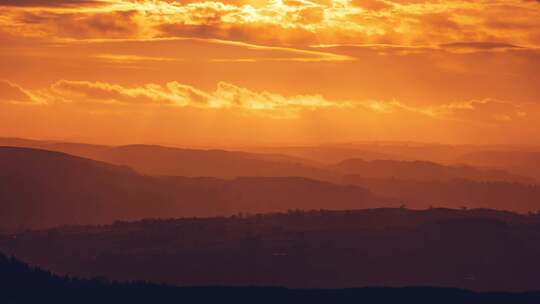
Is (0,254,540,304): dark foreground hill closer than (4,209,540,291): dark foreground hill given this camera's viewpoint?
Yes

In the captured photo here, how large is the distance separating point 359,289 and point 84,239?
46.2 m

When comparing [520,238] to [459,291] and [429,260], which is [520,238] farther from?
[459,291]

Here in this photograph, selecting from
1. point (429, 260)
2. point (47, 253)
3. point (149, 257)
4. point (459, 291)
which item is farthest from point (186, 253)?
point (459, 291)

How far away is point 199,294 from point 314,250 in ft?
84.2

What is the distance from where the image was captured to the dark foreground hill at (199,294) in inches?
3236

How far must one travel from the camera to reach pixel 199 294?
84562 millimetres

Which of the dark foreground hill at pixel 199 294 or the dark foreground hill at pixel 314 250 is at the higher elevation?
the dark foreground hill at pixel 199 294

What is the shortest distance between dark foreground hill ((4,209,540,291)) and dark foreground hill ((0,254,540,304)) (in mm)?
10764

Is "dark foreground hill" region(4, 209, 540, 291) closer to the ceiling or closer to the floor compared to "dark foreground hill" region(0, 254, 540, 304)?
closer to the floor

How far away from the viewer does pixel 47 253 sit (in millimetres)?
115125

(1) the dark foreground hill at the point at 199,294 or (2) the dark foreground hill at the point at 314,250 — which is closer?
(1) the dark foreground hill at the point at 199,294

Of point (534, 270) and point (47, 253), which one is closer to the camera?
point (534, 270)

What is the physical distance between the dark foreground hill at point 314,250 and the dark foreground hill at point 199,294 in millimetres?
10764

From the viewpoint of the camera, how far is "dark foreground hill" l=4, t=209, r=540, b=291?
100 meters
